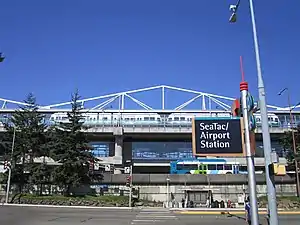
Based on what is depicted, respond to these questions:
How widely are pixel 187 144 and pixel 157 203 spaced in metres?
35.3

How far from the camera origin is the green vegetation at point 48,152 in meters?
43.8

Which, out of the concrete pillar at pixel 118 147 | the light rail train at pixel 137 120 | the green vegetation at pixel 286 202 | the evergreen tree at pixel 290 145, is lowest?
the green vegetation at pixel 286 202

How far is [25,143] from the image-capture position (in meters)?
47.4

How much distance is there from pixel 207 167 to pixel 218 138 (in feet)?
147

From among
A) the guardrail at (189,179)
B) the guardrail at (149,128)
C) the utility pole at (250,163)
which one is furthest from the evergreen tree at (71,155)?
the utility pole at (250,163)

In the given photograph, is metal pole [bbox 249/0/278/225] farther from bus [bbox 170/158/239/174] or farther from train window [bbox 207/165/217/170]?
train window [bbox 207/165/217/170]

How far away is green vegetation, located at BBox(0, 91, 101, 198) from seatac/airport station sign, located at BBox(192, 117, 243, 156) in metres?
35.8

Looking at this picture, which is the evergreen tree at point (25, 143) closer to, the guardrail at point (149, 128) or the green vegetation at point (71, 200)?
the green vegetation at point (71, 200)

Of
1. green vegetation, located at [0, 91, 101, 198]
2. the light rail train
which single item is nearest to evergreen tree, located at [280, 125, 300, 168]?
the light rail train

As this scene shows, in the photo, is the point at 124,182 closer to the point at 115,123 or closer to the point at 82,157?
the point at 82,157

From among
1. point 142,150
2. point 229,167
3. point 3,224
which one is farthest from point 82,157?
point 142,150

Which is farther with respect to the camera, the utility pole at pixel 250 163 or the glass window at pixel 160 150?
the glass window at pixel 160 150

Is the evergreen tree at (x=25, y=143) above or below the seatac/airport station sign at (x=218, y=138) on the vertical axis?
above

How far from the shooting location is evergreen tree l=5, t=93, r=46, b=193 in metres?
46.8
